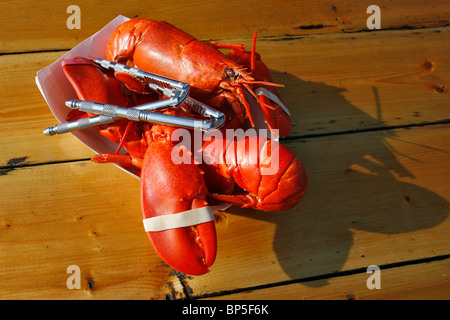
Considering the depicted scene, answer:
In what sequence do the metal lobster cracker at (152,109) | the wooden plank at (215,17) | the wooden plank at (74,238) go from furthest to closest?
the wooden plank at (215,17), the wooden plank at (74,238), the metal lobster cracker at (152,109)

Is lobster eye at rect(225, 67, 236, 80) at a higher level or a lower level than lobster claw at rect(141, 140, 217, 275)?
higher

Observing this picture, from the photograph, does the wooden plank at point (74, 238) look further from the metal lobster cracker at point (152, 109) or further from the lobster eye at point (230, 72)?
the lobster eye at point (230, 72)

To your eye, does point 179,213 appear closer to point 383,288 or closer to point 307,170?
point 307,170

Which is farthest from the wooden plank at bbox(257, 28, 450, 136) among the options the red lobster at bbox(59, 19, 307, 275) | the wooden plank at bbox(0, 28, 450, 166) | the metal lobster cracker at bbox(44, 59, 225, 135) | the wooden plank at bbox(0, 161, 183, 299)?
the wooden plank at bbox(0, 161, 183, 299)

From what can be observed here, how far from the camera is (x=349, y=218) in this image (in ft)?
2.77

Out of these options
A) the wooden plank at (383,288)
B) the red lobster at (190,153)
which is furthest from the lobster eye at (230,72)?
the wooden plank at (383,288)

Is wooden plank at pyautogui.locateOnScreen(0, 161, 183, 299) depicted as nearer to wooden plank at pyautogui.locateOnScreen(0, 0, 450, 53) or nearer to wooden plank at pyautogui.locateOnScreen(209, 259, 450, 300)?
wooden plank at pyautogui.locateOnScreen(209, 259, 450, 300)

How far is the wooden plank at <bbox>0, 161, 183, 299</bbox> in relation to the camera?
74 centimetres

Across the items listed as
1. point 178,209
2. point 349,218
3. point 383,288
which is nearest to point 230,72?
point 178,209

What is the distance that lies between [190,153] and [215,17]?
1.39 feet

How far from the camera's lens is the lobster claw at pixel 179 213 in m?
0.65

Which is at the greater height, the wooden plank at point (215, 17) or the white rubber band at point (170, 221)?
the wooden plank at point (215, 17)

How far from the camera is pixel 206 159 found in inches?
A: 29.0

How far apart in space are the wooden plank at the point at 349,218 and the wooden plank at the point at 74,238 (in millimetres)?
122
